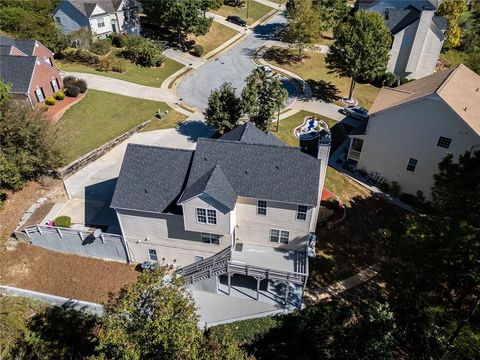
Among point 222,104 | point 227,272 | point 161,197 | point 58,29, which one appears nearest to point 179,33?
point 58,29

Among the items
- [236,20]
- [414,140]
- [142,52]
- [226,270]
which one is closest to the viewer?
[226,270]

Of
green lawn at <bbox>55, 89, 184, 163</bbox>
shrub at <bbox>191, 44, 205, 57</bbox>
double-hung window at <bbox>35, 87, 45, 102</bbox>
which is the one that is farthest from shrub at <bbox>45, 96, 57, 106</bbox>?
shrub at <bbox>191, 44, 205, 57</bbox>

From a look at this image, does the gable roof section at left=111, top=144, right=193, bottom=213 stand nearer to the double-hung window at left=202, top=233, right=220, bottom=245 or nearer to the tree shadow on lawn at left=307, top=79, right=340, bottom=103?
the double-hung window at left=202, top=233, right=220, bottom=245

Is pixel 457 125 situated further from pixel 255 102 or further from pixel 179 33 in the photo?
pixel 179 33

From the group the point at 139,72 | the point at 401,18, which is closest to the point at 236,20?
the point at 139,72

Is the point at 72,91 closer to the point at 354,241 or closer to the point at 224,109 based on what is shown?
the point at 224,109

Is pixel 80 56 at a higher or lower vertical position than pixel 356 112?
higher
